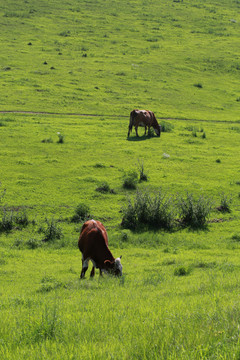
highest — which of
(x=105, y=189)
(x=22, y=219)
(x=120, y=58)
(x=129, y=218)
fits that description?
(x=120, y=58)

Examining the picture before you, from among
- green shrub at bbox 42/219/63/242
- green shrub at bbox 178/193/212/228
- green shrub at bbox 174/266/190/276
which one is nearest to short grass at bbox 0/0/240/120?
green shrub at bbox 178/193/212/228

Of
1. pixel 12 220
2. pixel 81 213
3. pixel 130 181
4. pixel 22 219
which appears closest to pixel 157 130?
pixel 130 181

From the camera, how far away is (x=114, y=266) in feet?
41.0

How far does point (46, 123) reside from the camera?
38.1m

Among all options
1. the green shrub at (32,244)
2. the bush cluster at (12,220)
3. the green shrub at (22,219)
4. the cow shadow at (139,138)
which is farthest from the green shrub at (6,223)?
the cow shadow at (139,138)

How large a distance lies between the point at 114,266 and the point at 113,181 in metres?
13.4

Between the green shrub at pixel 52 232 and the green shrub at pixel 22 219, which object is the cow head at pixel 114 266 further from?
the green shrub at pixel 22 219

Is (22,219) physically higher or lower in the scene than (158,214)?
lower

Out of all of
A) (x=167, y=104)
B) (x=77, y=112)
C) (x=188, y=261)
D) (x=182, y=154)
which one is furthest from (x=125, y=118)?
(x=188, y=261)

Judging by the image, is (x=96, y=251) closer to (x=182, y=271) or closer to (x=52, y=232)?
(x=182, y=271)

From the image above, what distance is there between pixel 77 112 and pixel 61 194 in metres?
22.1

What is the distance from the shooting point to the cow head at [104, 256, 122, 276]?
40.8 feet

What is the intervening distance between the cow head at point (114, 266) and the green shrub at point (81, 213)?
7456 mm

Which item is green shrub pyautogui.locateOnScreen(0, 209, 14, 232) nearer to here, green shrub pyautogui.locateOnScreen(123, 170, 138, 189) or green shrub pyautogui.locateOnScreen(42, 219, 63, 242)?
green shrub pyautogui.locateOnScreen(42, 219, 63, 242)
